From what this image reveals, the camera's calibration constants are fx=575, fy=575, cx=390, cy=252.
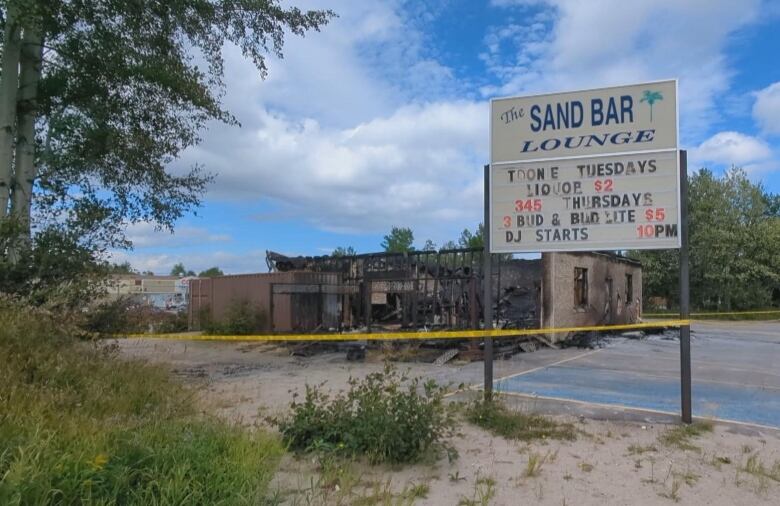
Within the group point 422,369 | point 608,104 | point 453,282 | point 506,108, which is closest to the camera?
point 608,104

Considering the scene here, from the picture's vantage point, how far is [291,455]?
207 inches

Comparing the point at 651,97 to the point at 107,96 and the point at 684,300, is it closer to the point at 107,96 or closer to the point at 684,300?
the point at 684,300

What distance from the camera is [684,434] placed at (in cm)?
643

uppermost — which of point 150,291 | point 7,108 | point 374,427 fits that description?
point 7,108

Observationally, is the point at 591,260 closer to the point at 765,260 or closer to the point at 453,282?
the point at 453,282

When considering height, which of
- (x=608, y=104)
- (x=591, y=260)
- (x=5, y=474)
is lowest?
(x=5, y=474)

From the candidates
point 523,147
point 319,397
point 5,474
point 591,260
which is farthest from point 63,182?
point 591,260

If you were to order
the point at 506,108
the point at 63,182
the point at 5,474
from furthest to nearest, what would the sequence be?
the point at 63,182 < the point at 506,108 < the point at 5,474

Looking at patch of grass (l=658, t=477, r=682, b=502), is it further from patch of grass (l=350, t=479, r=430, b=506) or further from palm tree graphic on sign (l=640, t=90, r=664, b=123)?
palm tree graphic on sign (l=640, t=90, r=664, b=123)

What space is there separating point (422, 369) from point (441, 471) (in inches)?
274

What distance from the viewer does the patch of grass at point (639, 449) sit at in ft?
18.9

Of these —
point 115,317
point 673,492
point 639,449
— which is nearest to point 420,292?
point 115,317

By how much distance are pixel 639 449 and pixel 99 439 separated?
4966 mm

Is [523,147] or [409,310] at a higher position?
[523,147]
